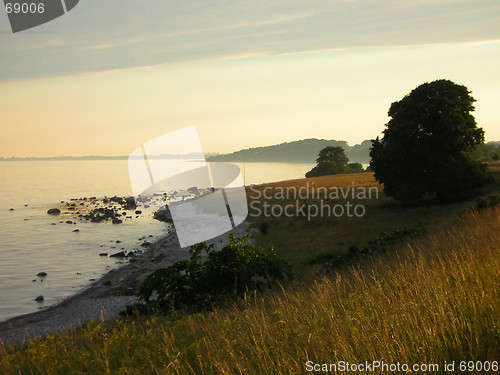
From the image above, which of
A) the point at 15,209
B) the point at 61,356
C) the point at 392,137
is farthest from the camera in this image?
the point at 15,209

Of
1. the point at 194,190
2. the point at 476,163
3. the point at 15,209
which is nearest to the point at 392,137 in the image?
the point at 476,163

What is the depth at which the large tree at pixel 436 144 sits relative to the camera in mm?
31641

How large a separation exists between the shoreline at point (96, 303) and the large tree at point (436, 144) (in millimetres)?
18516

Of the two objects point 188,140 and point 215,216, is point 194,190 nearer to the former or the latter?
point 215,216

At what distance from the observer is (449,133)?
31.6 m

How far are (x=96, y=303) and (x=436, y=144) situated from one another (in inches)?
1133

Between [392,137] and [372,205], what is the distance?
720cm

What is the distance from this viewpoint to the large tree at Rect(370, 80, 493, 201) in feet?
104
